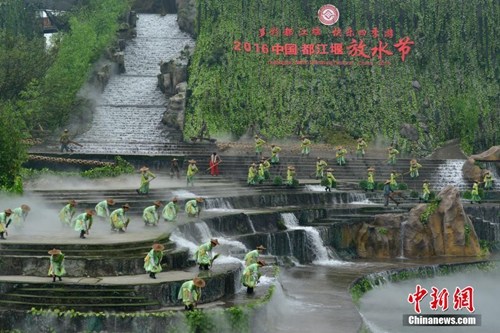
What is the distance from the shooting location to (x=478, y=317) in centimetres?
2730

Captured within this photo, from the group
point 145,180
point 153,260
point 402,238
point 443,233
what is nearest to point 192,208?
point 145,180

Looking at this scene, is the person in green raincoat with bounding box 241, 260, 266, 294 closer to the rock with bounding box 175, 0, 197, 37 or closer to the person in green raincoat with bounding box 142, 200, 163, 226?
the person in green raincoat with bounding box 142, 200, 163, 226

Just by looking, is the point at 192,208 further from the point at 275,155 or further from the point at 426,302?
the point at 275,155

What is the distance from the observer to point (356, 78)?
197 ft

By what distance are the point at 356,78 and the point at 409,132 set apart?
569 cm

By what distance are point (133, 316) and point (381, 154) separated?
35119 millimetres

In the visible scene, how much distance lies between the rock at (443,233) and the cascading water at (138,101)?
1799cm

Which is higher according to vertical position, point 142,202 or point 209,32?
point 209,32

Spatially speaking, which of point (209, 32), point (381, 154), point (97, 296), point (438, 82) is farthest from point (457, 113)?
point (97, 296)

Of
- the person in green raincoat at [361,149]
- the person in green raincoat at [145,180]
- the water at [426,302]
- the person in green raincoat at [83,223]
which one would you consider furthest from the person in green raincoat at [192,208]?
the person in green raincoat at [361,149]

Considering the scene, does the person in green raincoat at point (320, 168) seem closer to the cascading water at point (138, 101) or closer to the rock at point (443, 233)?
the rock at point (443, 233)

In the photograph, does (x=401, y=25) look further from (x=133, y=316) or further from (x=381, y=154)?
(x=133, y=316)

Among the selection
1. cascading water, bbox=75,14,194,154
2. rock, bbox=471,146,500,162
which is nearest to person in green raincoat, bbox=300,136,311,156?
cascading water, bbox=75,14,194,154

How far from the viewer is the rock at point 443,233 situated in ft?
118
